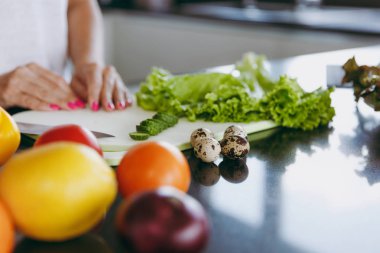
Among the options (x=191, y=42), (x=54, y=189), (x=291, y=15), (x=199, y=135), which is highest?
(x=54, y=189)

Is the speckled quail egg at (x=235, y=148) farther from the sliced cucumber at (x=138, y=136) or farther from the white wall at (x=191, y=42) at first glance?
the white wall at (x=191, y=42)

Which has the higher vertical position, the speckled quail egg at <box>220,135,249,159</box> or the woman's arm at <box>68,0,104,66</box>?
the woman's arm at <box>68,0,104,66</box>

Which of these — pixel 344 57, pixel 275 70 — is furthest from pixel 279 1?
pixel 275 70

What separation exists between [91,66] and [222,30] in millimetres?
1553

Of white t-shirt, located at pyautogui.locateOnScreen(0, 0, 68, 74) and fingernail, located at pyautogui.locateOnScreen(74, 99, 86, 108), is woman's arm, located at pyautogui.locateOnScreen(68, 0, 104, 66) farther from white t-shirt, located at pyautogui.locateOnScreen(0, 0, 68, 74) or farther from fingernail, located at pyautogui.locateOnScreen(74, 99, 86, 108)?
fingernail, located at pyautogui.locateOnScreen(74, 99, 86, 108)

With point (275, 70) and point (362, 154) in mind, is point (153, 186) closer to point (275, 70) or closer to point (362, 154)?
point (362, 154)

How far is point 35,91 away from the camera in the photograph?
3.87 ft

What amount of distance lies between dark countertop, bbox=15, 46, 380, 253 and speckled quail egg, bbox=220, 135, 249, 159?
0.06ft

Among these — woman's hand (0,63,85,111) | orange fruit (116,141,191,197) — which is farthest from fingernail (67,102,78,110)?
orange fruit (116,141,191,197)

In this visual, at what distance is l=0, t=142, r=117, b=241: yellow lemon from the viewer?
476 millimetres

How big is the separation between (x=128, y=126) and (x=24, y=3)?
0.63m

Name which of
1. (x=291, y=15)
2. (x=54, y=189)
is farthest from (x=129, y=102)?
(x=291, y=15)

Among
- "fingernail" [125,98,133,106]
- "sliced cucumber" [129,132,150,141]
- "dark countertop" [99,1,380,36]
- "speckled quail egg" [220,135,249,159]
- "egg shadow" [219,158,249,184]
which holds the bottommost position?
"dark countertop" [99,1,380,36]

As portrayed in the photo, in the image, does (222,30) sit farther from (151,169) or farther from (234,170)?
(151,169)
